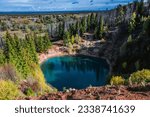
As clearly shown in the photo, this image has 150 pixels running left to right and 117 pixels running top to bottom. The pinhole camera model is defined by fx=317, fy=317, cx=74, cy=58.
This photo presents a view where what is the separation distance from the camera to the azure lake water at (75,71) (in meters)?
92.4

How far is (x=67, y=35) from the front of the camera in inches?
5605

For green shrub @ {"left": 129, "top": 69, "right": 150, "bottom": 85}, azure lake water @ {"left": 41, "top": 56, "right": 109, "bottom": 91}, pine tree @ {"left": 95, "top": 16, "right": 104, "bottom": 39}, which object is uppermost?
green shrub @ {"left": 129, "top": 69, "right": 150, "bottom": 85}

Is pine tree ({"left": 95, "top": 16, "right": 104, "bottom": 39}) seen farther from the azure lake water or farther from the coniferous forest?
the azure lake water

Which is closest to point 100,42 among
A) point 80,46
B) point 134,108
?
point 80,46

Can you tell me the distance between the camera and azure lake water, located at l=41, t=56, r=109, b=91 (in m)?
92.4

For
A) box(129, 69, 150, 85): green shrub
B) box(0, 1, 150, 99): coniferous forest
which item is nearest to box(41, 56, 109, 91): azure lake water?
box(0, 1, 150, 99): coniferous forest

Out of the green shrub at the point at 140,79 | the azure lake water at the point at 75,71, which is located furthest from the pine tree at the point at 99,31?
the green shrub at the point at 140,79

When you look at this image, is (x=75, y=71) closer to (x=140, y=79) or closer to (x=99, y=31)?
(x=99, y=31)

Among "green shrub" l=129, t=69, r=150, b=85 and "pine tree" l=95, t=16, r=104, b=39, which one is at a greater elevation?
"green shrub" l=129, t=69, r=150, b=85

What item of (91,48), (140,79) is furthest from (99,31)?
(140,79)

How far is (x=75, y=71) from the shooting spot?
114 m

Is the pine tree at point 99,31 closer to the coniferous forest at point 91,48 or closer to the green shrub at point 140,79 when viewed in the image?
the coniferous forest at point 91,48

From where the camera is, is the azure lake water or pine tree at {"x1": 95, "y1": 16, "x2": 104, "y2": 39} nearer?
the azure lake water

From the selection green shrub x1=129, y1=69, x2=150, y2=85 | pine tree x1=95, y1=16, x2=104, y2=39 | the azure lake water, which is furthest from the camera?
pine tree x1=95, y1=16, x2=104, y2=39
